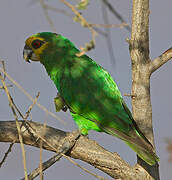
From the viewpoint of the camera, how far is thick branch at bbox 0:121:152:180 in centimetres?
267

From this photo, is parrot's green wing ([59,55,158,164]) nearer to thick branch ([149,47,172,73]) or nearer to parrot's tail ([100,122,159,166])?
parrot's tail ([100,122,159,166])

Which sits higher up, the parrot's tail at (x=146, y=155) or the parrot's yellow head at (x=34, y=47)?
the parrot's yellow head at (x=34, y=47)

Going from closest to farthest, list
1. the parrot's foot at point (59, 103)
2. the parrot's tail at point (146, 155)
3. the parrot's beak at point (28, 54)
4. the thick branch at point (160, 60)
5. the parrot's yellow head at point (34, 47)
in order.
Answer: the parrot's tail at point (146, 155) < the thick branch at point (160, 60) < the parrot's foot at point (59, 103) < the parrot's yellow head at point (34, 47) < the parrot's beak at point (28, 54)

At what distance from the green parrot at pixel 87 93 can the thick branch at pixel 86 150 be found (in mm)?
181

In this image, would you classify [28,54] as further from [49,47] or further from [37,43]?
[49,47]

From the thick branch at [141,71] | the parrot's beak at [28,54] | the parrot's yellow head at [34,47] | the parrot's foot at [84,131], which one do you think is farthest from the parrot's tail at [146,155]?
the parrot's beak at [28,54]

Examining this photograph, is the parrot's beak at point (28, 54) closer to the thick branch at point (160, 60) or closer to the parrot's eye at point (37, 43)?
the parrot's eye at point (37, 43)

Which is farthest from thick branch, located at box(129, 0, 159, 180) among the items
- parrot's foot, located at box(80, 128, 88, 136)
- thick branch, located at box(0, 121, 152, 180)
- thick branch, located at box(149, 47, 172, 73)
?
parrot's foot, located at box(80, 128, 88, 136)

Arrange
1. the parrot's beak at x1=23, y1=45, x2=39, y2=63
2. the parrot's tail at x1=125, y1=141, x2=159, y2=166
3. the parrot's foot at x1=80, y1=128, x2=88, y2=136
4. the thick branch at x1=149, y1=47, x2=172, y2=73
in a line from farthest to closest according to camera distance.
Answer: the parrot's beak at x1=23, y1=45, x2=39, y2=63
the parrot's foot at x1=80, y1=128, x2=88, y2=136
the thick branch at x1=149, y1=47, x2=172, y2=73
the parrot's tail at x1=125, y1=141, x2=159, y2=166

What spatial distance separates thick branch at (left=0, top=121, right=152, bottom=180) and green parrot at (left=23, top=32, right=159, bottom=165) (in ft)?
0.59

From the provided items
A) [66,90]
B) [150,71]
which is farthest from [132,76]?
[66,90]

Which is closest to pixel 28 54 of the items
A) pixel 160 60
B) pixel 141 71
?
pixel 141 71

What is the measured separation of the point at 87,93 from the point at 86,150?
0.67 m

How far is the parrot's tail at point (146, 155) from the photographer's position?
2627mm
